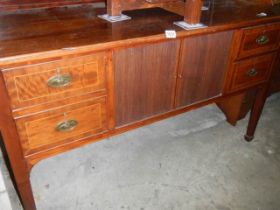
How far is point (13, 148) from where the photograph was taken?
3.14 feet

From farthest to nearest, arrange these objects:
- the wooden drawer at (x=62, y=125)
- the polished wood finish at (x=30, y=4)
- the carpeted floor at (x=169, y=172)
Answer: the carpeted floor at (x=169, y=172), the polished wood finish at (x=30, y=4), the wooden drawer at (x=62, y=125)

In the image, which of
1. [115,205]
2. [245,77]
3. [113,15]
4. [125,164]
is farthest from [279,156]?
[113,15]

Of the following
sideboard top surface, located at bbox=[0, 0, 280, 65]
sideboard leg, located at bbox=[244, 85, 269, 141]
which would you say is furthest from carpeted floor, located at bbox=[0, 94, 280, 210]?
sideboard top surface, located at bbox=[0, 0, 280, 65]

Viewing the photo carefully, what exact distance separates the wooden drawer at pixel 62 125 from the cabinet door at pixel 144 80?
9 cm

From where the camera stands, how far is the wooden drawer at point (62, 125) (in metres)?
0.96

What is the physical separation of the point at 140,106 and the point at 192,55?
1.00 feet

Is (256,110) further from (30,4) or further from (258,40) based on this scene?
(30,4)

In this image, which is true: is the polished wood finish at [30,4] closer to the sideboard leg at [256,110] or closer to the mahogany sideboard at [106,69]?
the mahogany sideboard at [106,69]

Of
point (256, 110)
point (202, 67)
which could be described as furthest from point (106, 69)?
point (256, 110)

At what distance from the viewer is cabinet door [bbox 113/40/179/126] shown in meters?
1.05

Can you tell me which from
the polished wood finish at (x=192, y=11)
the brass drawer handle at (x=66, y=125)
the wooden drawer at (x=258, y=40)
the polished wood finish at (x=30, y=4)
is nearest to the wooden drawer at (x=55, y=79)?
the brass drawer handle at (x=66, y=125)

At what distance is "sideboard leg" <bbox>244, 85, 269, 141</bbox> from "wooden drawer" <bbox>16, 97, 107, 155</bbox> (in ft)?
3.21

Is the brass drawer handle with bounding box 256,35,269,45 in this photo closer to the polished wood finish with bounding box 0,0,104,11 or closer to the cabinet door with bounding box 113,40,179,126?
the cabinet door with bounding box 113,40,179,126

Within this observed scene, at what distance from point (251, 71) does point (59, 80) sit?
975mm
